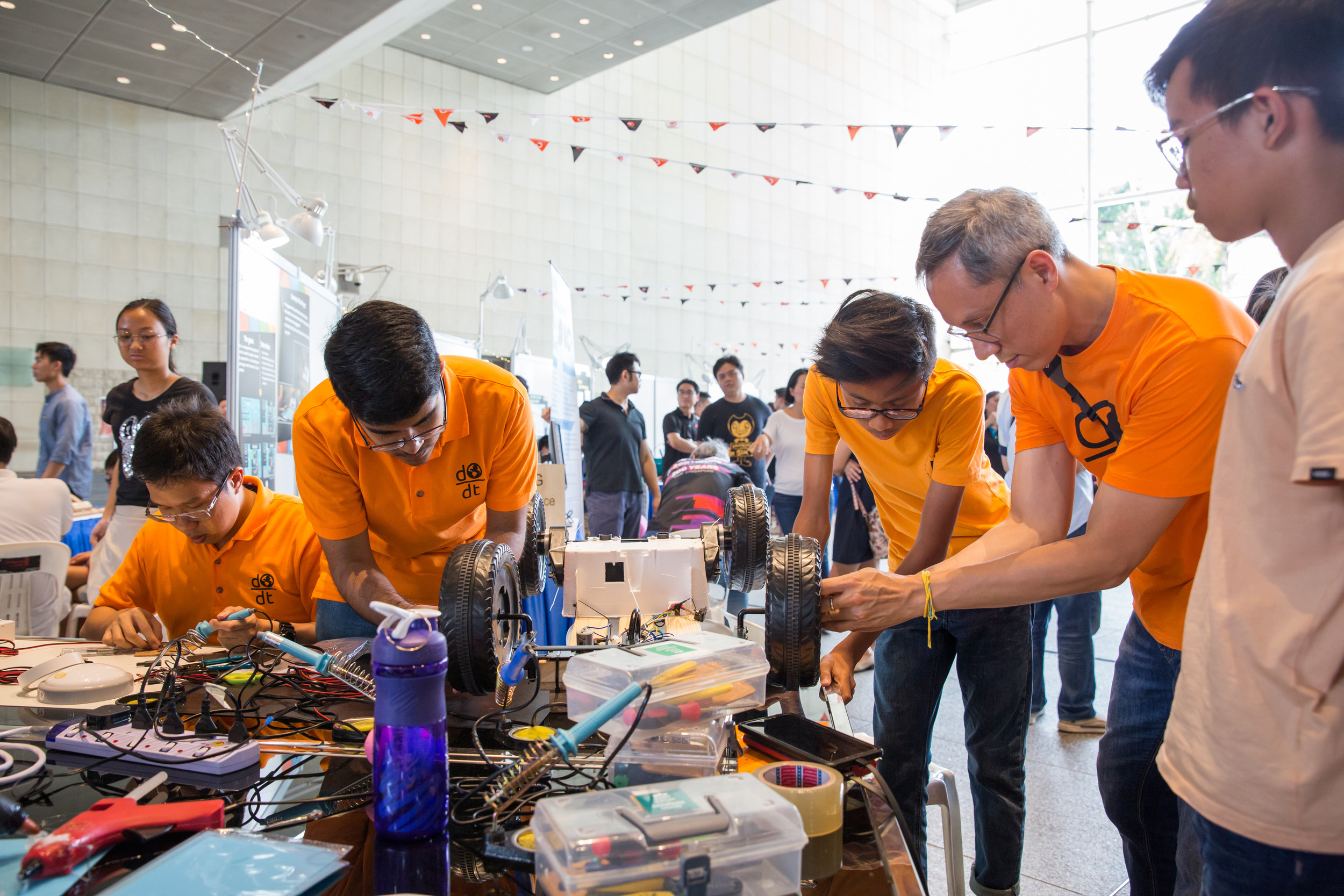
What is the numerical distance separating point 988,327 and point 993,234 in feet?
0.49

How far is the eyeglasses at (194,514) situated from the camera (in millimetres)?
1795

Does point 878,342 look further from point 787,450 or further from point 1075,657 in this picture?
point 787,450

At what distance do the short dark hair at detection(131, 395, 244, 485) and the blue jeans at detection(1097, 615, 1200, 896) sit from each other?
191cm

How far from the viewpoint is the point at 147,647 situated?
1.72m

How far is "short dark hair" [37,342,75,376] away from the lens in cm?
478

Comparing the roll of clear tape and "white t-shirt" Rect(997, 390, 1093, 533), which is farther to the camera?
"white t-shirt" Rect(997, 390, 1093, 533)

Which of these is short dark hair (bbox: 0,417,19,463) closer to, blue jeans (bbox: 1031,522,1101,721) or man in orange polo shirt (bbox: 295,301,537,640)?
man in orange polo shirt (bbox: 295,301,537,640)

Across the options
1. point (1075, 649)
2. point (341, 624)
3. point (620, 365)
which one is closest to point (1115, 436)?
point (341, 624)

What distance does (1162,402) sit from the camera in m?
1.14

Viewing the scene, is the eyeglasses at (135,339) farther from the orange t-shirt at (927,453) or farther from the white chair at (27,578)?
the orange t-shirt at (927,453)

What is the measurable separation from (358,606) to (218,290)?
329 inches

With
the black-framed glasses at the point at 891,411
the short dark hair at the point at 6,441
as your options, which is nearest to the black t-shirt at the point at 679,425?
the short dark hair at the point at 6,441

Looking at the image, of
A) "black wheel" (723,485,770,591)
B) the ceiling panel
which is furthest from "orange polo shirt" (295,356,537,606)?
the ceiling panel

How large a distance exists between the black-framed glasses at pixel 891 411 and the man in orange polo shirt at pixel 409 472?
0.75 meters
